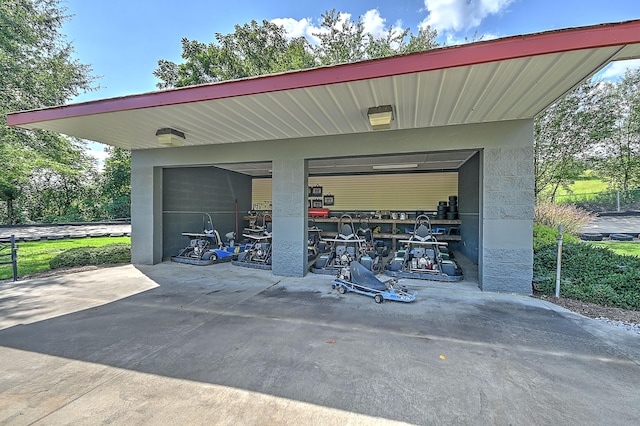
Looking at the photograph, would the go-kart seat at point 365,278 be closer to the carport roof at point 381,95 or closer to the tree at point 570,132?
the carport roof at point 381,95

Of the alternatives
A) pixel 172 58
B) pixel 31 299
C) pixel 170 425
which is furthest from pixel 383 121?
pixel 172 58

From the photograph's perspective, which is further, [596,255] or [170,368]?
[596,255]

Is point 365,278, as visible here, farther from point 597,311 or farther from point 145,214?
point 145,214

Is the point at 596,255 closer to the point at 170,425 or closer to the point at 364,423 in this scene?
the point at 364,423

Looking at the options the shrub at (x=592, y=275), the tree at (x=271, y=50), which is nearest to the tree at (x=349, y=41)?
the tree at (x=271, y=50)

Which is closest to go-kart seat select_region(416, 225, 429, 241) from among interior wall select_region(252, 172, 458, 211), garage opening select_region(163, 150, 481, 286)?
garage opening select_region(163, 150, 481, 286)

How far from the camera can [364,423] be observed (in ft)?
5.64

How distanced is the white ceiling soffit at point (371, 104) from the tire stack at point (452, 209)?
4748 mm

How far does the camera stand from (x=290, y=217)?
5.82 meters

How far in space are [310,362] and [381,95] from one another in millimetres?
3126

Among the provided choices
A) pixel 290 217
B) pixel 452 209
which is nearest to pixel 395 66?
pixel 290 217

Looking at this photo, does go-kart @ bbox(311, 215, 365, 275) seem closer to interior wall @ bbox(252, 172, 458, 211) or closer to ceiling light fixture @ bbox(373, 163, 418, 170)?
ceiling light fixture @ bbox(373, 163, 418, 170)

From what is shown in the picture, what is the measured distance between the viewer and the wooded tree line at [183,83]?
8.30m

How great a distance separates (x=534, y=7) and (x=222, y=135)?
7995 millimetres
